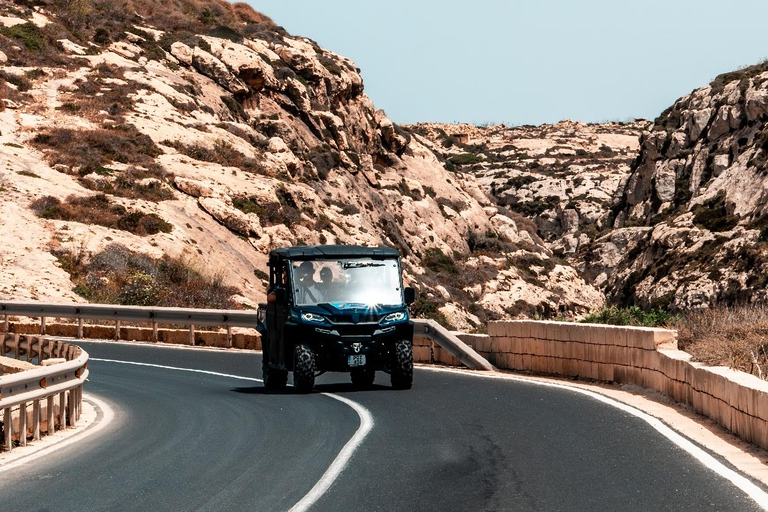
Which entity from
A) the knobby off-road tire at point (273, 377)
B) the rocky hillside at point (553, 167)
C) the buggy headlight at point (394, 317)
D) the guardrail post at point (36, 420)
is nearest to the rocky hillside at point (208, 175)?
the rocky hillside at point (553, 167)

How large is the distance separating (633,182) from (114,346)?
57.5 meters

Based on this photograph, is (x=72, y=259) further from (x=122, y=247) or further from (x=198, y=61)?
(x=198, y=61)

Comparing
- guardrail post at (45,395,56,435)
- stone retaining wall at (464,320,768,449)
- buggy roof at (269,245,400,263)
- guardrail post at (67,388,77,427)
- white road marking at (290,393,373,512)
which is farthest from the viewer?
buggy roof at (269,245,400,263)

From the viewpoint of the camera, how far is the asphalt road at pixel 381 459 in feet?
29.3

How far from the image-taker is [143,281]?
3850cm

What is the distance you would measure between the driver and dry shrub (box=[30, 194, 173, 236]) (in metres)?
27.4

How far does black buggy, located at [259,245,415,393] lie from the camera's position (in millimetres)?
17859

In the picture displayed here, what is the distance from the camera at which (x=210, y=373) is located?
22.3 meters

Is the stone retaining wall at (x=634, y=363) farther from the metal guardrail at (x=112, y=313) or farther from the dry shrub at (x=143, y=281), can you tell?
the dry shrub at (x=143, y=281)

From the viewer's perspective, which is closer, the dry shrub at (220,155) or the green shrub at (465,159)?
the dry shrub at (220,155)

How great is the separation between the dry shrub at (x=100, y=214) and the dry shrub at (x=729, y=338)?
28416 mm

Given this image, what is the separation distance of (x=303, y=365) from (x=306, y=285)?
4.57 ft

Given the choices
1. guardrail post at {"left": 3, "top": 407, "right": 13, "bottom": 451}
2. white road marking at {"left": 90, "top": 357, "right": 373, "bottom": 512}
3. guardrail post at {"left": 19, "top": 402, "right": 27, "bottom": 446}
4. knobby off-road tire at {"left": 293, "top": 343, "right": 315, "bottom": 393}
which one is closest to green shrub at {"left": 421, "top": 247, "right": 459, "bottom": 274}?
knobby off-road tire at {"left": 293, "top": 343, "right": 315, "bottom": 393}

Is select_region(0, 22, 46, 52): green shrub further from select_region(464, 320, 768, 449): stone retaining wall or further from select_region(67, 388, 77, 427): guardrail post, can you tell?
select_region(67, 388, 77, 427): guardrail post
